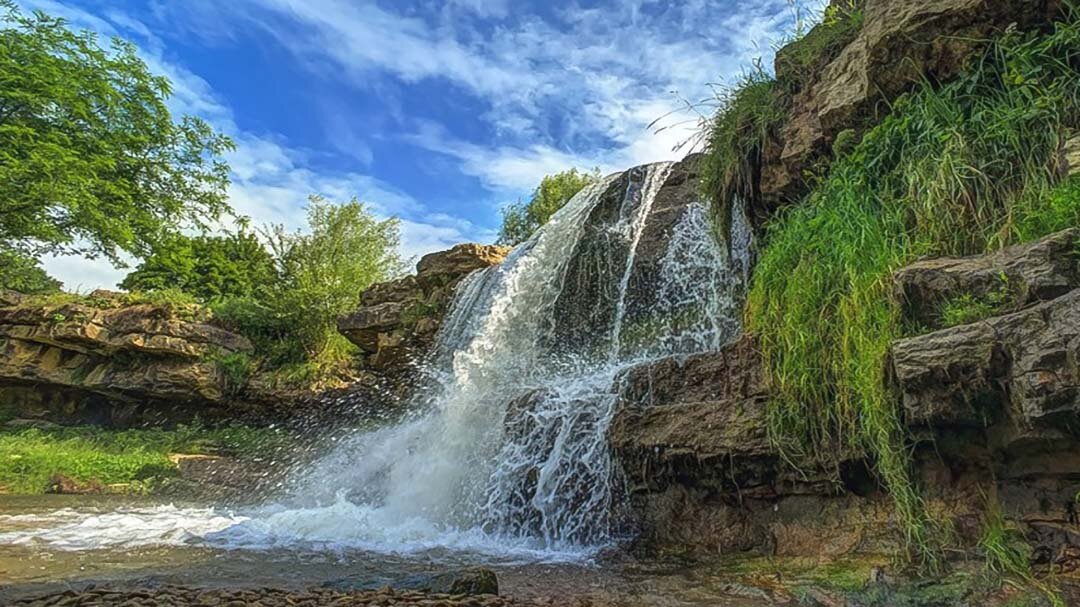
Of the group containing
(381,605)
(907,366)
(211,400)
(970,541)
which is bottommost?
(381,605)

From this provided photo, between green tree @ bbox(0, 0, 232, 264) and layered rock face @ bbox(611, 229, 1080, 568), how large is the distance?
47.2 ft

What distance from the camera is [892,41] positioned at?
405cm

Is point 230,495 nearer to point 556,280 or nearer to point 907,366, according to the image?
point 556,280

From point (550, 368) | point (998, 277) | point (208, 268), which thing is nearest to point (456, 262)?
point (550, 368)

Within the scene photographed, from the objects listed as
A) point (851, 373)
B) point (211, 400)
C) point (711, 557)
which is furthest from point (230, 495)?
point (851, 373)

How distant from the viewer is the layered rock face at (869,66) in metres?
3.73

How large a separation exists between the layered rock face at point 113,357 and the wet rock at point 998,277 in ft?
47.6

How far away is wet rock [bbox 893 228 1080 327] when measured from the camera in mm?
2600

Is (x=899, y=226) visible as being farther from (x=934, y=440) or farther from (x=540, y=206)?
(x=540, y=206)

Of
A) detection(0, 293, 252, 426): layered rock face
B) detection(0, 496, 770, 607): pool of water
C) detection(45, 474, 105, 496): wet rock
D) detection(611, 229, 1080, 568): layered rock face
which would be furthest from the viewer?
detection(0, 293, 252, 426): layered rock face

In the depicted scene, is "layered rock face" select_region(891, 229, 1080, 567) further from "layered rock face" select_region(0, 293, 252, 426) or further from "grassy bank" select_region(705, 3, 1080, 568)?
"layered rock face" select_region(0, 293, 252, 426)

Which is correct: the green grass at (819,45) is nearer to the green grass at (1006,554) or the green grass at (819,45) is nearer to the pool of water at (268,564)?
the green grass at (1006,554)

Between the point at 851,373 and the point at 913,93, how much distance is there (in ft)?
6.65

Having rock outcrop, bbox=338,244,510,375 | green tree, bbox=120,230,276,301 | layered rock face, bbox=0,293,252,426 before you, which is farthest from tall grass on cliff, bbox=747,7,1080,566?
green tree, bbox=120,230,276,301
